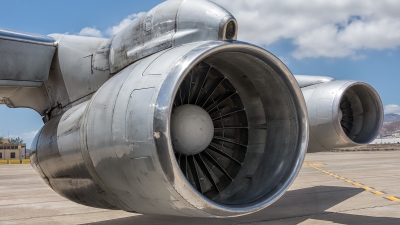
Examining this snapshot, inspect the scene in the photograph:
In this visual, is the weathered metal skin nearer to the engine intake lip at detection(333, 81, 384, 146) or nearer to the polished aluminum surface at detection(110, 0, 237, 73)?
the polished aluminum surface at detection(110, 0, 237, 73)

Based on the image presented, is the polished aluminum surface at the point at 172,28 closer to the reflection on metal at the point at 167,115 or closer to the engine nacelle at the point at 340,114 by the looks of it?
the reflection on metal at the point at 167,115

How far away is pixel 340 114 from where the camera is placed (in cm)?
823

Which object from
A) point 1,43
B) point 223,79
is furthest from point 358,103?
point 1,43

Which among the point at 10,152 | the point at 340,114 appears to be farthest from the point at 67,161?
the point at 10,152

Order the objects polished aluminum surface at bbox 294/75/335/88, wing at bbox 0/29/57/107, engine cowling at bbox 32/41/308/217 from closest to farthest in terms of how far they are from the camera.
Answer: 1. engine cowling at bbox 32/41/308/217
2. wing at bbox 0/29/57/107
3. polished aluminum surface at bbox 294/75/335/88

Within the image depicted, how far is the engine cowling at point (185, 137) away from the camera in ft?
10.8

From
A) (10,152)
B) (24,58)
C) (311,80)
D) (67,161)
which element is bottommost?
(10,152)

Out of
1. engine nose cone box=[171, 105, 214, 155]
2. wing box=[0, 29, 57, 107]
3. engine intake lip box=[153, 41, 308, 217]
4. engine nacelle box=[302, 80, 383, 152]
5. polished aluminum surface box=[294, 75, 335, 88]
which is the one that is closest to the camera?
engine intake lip box=[153, 41, 308, 217]

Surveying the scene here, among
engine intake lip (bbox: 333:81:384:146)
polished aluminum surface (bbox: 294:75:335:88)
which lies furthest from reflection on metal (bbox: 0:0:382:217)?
engine intake lip (bbox: 333:81:384:146)

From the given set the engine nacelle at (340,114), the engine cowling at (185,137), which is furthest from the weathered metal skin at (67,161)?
the engine nacelle at (340,114)

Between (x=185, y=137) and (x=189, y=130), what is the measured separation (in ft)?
0.24

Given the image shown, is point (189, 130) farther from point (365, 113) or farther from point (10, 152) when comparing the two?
point (10, 152)

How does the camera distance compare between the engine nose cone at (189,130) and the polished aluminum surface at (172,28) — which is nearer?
the engine nose cone at (189,130)

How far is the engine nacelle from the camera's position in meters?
7.60
